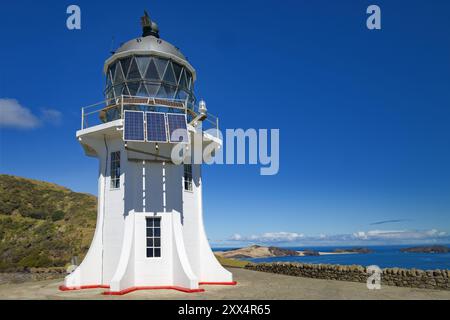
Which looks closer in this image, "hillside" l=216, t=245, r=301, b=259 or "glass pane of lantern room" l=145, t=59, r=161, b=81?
"glass pane of lantern room" l=145, t=59, r=161, b=81

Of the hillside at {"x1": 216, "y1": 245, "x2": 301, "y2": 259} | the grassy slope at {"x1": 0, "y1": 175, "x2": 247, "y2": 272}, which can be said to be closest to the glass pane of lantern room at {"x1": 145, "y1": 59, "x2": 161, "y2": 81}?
the grassy slope at {"x1": 0, "y1": 175, "x2": 247, "y2": 272}

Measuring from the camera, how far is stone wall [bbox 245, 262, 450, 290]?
13234mm

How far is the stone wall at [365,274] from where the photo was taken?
43.4 ft

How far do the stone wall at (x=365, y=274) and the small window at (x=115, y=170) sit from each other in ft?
33.3

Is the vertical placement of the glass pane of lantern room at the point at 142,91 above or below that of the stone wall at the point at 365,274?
above

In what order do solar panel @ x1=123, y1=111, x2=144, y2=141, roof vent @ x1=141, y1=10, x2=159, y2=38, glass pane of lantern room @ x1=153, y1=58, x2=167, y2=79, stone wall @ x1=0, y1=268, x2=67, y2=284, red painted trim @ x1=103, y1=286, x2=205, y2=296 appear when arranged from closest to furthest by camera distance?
red painted trim @ x1=103, y1=286, x2=205, y2=296 → solar panel @ x1=123, y1=111, x2=144, y2=141 → glass pane of lantern room @ x1=153, y1=58, x2=167, y2=79 → roof vent @ x1=141, y1=10, x2=159, y2=38 → stone wall @ x1=0, y1=268, x2=67, y2=284

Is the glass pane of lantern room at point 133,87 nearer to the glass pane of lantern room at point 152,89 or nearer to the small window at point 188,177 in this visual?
the glass pane of lantern room at point 152,89

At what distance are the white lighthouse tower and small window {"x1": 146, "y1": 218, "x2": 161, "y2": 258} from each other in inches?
1.5

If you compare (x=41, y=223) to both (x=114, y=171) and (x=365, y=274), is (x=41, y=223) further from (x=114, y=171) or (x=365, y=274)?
(x=365, y=274)

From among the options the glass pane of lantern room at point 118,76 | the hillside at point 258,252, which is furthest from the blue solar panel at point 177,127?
the hillside at point 258,252

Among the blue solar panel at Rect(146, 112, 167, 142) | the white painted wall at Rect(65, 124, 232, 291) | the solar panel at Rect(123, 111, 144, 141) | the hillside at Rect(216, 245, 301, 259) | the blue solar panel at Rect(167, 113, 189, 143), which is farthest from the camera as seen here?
the hillside at Rect(216, 245, 301, 259)

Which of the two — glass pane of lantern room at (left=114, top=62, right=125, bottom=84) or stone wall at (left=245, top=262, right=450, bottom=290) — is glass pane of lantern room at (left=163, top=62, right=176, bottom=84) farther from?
stone wall at (left=245, top=262, right=450, bottom=290)

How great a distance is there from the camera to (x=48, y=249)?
32.6 meters
